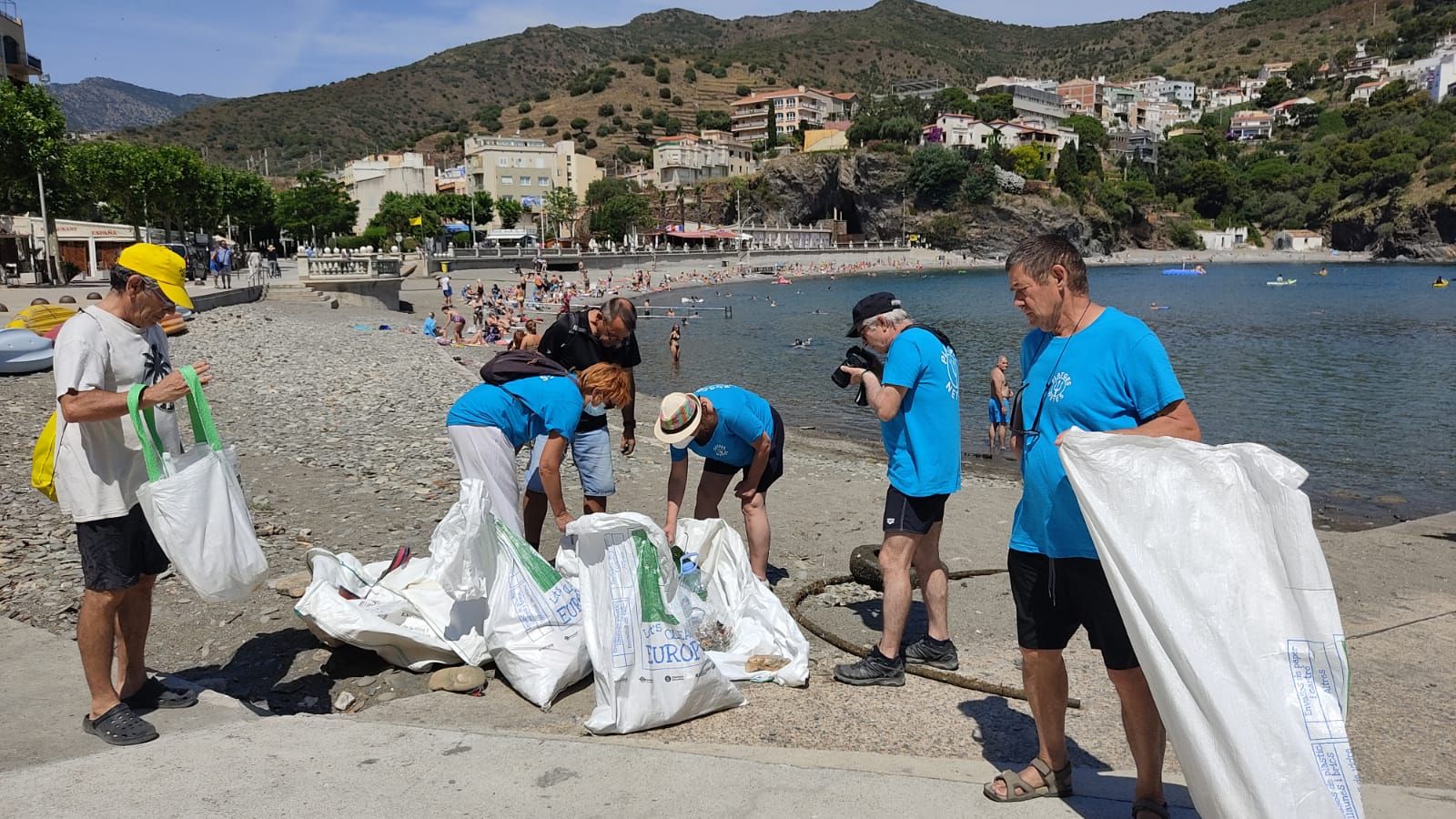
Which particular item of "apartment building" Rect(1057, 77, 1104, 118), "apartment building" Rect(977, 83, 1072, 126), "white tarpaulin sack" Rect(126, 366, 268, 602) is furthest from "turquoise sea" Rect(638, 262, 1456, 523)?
"apartment building" Rect(1057, 77, 1104, 118)

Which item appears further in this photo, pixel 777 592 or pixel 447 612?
pixel 777 592

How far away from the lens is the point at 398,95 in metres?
172

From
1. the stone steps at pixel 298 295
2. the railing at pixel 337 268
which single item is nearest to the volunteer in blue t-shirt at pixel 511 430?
the stone steps at pixel 298 295

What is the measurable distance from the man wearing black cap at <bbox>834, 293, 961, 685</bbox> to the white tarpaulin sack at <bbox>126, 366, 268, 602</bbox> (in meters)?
2.58

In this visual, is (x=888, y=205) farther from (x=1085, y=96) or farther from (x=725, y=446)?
(x=725, y=446)

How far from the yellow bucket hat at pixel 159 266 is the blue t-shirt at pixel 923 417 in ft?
9.60

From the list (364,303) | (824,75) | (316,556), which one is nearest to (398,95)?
(824,75)

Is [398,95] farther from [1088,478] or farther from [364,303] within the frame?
[1088,478]

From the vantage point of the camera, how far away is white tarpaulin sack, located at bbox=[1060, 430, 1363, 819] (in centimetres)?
214

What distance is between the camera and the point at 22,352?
42.1ft

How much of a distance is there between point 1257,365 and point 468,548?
2721 cm

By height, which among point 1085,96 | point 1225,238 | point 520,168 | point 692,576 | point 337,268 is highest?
point 1085,96

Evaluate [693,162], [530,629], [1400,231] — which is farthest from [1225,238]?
[530,629]

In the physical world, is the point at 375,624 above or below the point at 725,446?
below
